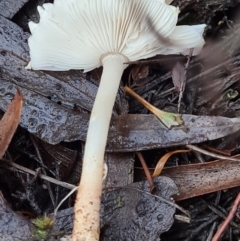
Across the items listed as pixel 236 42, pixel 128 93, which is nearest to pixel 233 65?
pixel 236 42

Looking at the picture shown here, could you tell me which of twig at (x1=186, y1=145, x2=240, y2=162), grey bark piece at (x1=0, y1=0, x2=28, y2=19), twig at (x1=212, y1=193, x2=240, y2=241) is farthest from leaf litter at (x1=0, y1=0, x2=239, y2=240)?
twig at (x1=212, y1=193, x2=240, y2=241)

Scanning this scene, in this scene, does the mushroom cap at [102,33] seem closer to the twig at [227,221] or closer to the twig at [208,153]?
the twig at [208,153]

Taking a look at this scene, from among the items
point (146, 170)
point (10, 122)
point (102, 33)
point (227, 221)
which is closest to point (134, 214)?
point (146, 170)

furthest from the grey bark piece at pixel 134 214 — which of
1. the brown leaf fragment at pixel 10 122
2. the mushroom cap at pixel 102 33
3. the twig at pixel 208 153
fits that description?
A: the mushroom cap at pixel 102 33

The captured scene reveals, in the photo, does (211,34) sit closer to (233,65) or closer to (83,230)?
(233,65)

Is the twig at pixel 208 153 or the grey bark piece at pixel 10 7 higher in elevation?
the grey bark piece at pixel 10 7
